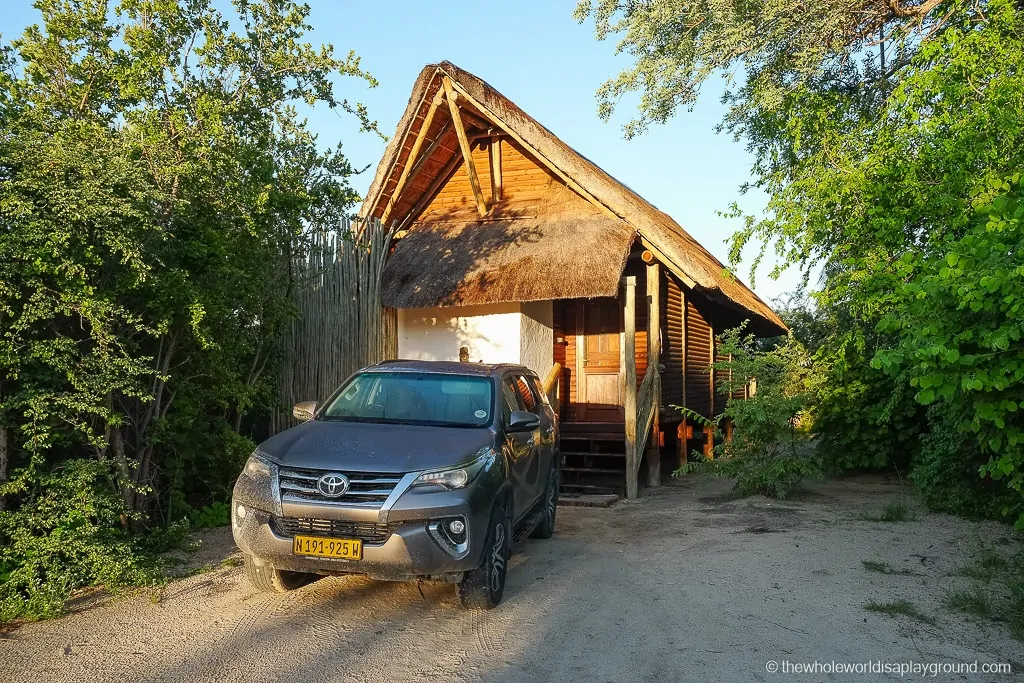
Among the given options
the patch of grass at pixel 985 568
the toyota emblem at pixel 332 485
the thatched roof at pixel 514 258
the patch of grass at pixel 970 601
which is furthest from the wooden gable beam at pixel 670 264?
the toyota emblem at pixel 332 485

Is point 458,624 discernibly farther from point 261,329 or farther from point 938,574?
point 261,329

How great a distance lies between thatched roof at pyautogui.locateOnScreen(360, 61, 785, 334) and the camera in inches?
441

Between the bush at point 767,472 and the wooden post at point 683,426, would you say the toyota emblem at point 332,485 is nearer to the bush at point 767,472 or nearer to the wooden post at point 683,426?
the bush at point 767,472

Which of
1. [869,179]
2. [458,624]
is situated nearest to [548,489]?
[458,624]

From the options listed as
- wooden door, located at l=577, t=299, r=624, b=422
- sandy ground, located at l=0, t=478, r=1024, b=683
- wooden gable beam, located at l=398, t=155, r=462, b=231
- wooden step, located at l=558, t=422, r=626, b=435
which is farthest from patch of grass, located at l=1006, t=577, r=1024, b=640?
wooden gable beam, located at l=398, t=155, r=462, b=231

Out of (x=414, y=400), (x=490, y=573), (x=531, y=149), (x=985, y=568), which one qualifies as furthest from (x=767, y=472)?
(x=490, y=573)

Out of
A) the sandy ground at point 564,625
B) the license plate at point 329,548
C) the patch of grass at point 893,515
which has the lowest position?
the sandy ground at point 564,625

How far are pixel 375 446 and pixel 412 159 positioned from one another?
8.29 meters

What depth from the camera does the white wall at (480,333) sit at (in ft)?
40.7

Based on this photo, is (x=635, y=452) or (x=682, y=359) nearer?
(x=635, y=452)

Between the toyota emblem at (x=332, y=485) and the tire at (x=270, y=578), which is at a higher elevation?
the toyota emblem at (x=332, y=485)

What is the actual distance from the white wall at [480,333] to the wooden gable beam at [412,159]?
181 centimetres

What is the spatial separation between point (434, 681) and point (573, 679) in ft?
2.49

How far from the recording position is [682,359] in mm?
15320
